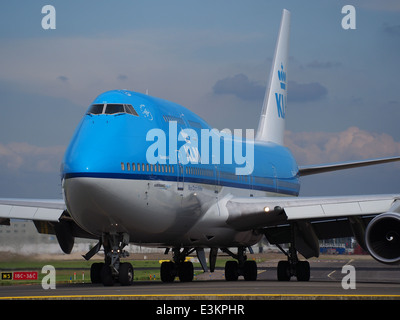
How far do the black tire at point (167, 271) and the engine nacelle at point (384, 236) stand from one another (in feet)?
29.3

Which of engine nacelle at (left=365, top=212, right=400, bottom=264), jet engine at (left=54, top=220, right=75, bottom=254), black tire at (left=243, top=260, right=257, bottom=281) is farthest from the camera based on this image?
black tire at (left=243, top=260, right=257, bottom=281)

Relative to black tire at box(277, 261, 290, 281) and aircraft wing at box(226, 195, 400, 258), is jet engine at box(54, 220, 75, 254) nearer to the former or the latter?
aircraft wing at box(226, 195, 400, 258)

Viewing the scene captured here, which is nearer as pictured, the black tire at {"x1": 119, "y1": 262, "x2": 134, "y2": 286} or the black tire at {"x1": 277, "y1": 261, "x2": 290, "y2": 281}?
the black tire at {"x1": 119, "y1": 262, "x2": 134, "y2": 286}

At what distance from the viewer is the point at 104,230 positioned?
21.9 meters

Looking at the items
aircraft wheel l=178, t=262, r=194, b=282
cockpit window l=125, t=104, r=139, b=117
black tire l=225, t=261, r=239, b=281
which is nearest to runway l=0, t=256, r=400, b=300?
cockpit window l=125, t=104, r=139, b=117

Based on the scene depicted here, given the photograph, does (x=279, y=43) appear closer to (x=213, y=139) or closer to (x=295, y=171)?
(x=295, y=171)

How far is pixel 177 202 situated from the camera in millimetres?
23328

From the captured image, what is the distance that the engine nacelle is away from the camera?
21.8 m

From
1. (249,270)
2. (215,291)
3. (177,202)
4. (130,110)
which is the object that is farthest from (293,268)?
(215,291)

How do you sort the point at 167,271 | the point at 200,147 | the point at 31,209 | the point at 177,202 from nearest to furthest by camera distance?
the point at 177,202
the point at 31,209
the point at 200,147
the point at 167,271

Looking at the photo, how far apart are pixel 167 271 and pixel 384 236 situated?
9234 mm

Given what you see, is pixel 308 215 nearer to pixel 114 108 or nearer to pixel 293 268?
pixel 293 268

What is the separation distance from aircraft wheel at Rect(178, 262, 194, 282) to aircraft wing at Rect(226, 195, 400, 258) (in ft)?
9.35
